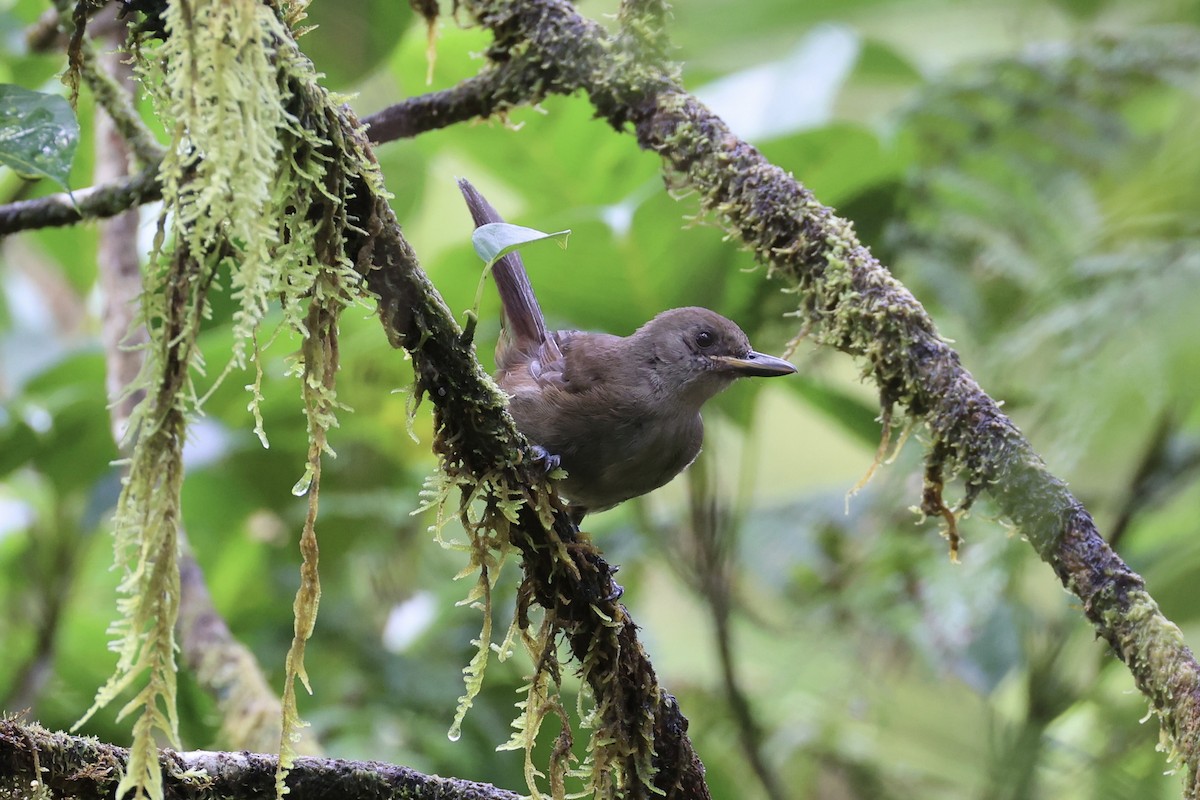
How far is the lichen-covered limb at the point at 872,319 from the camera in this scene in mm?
1417

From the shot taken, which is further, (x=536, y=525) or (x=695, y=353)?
(x=695, y=353)

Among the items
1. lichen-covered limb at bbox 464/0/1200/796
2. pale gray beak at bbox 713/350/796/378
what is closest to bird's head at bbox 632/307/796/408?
pale gray beak at bbox 713/350/796/378

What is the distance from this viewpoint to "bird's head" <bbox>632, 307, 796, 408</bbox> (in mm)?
2486

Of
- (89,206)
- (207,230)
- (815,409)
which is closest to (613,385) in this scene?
(89,206)

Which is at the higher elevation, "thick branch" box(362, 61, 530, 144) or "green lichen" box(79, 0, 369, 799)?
"thick branch" box(362, 61, 530, 144)

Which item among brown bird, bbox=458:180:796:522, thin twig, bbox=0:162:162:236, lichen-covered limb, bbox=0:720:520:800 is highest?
brown bird, bbox=458:180:796:522

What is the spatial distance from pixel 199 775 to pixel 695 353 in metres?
1.55

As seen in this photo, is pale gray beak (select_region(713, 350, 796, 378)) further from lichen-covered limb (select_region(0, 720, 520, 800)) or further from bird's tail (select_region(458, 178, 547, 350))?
lichen-covered limb (select_region(0, 720, 520, 800))

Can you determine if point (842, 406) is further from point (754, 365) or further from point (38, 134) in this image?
point (38, 134)

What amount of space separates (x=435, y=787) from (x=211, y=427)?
6.17 ft

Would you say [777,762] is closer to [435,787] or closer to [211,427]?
[211,427]

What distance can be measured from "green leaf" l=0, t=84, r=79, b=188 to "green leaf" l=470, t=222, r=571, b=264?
0.61 metres

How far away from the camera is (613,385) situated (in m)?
2.38

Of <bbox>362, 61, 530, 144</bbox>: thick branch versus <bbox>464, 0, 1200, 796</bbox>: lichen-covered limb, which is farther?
<bbox>362, 61, 530, 144</bbox>: thick branch
